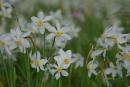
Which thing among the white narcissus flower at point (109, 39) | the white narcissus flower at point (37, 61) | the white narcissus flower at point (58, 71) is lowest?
the white narcissus flower at point (58, 71)

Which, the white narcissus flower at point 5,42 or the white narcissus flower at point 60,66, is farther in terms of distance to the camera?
the white narcissus flower at point 5,42

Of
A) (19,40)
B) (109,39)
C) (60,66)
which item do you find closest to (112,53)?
(109,39)

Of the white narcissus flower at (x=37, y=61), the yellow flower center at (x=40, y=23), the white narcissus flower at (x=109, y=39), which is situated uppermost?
the yellow flower center at (x=40, y=23)

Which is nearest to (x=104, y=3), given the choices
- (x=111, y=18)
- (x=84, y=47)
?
(x=111, y=18)

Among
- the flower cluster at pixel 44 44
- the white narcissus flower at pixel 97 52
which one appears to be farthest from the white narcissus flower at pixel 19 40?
the white narcissus flower at pixel 97 52

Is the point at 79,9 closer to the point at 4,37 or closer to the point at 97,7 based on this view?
the point at 97,7

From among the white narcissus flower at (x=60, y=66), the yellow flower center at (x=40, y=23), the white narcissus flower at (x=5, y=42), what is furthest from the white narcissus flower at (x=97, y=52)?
the white narcissus flower at (x=5, y=42)

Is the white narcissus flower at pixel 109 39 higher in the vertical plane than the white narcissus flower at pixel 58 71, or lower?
higher

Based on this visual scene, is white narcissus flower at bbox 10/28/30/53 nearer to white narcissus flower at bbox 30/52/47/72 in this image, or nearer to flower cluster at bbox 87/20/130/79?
white narcissus flower at bbox 30/52/47/72

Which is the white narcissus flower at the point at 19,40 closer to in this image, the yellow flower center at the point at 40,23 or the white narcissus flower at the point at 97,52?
the yellow flower center at the point at 40,23

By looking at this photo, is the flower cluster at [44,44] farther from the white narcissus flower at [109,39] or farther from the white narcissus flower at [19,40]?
the white narcissus flower at [109,39]

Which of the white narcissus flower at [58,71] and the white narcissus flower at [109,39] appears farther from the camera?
the white narcissus flower at [109,39]
